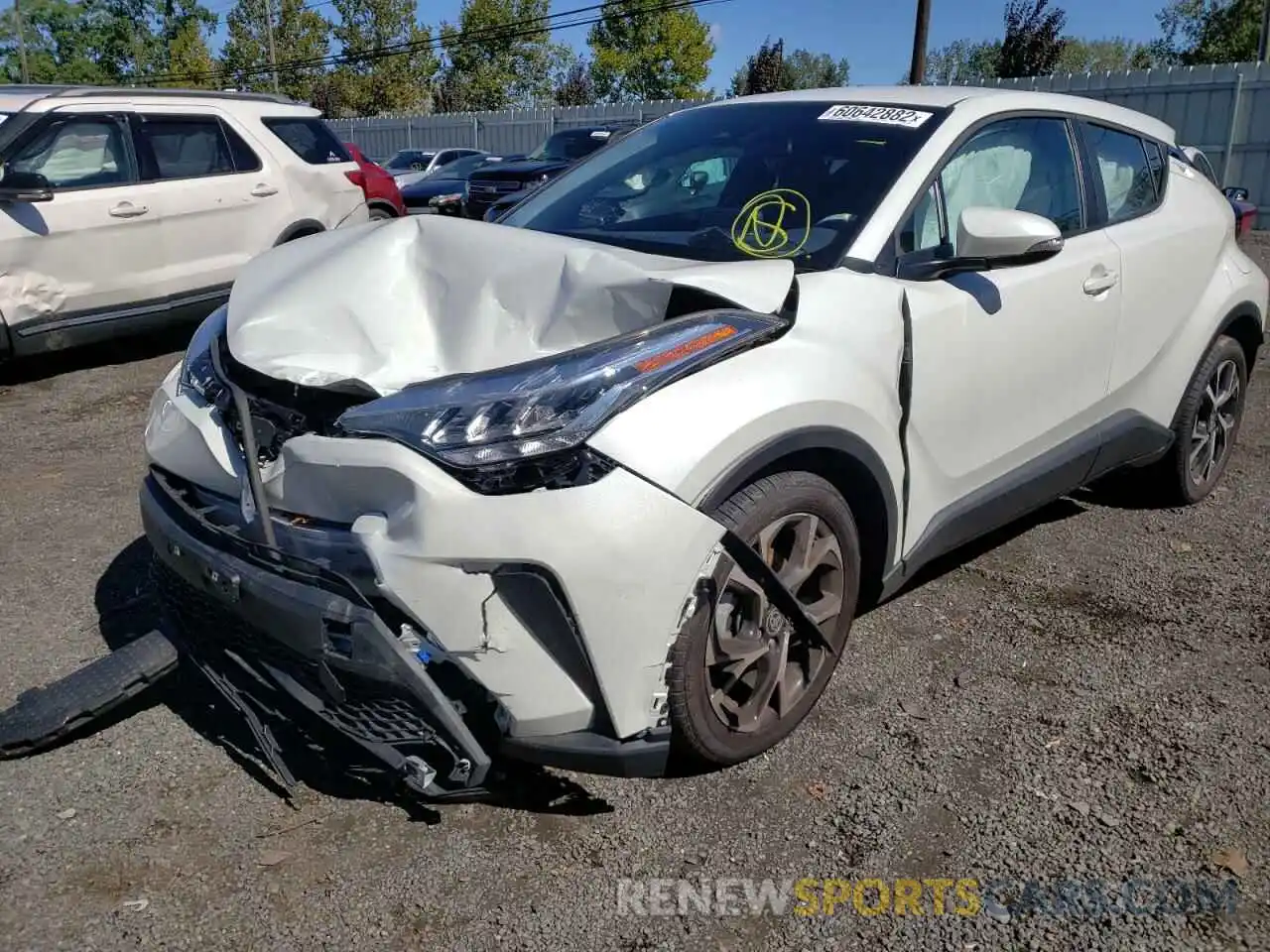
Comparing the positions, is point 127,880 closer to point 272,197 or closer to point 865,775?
point 865,775

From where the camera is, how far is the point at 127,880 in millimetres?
2438

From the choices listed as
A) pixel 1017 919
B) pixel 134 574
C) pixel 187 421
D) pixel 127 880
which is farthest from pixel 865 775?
pixel 134 574

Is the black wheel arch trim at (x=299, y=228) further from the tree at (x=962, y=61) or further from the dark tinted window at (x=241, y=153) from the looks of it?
the tree at (x=962, y=61)

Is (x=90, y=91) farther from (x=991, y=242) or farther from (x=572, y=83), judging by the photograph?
(x=572, y=83)

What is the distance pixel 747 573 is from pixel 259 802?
135 cm

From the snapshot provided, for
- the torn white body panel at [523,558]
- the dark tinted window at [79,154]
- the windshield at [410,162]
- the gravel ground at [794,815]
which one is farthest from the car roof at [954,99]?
the windshield at [410,162]

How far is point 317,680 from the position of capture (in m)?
2.41

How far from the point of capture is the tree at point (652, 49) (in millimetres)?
49531

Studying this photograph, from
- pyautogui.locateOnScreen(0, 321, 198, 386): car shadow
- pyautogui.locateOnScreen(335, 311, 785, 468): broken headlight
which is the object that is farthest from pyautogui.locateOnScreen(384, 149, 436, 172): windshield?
pyautogui.locateOnScreen(335, 311, 785, 468): broken headlight

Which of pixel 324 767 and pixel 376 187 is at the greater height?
pixel 376 187

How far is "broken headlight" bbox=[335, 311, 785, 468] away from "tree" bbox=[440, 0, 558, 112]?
183 ft

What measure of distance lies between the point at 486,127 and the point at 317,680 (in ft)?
102

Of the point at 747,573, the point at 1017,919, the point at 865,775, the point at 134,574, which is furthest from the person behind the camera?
the point at 134,574

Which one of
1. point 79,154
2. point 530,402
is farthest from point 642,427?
point 79,154
